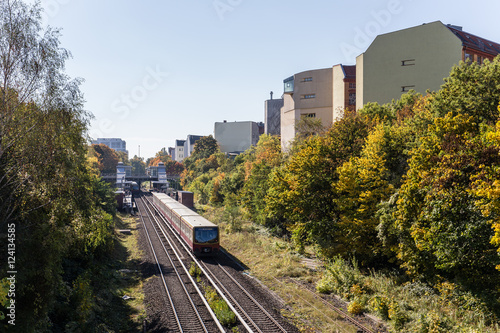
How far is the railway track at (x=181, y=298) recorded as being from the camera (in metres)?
14.5

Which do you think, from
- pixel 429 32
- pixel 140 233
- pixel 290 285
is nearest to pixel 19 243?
pixel 290 285

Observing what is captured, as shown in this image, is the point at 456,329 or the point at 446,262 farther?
the point at 446,262

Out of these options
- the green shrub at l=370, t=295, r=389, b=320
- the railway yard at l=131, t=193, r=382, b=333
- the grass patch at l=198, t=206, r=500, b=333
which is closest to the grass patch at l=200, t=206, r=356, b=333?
the grass patch at l=198, t=206, r=500, b=333

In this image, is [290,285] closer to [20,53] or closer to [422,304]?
[422,304]

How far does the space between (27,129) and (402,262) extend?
1944 cm

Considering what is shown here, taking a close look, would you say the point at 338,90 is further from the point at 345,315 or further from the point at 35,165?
the point at 35,165

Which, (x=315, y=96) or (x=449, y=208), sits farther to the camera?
(x=315, y=96)

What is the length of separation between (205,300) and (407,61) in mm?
32480

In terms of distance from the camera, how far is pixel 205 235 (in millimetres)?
25203

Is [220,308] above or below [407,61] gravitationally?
below

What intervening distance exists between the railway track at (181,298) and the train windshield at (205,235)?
217 cm

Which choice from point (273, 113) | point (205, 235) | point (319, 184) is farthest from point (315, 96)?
point (273, 113)

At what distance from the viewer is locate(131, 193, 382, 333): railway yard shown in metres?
14.4

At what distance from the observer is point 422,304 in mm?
15227
